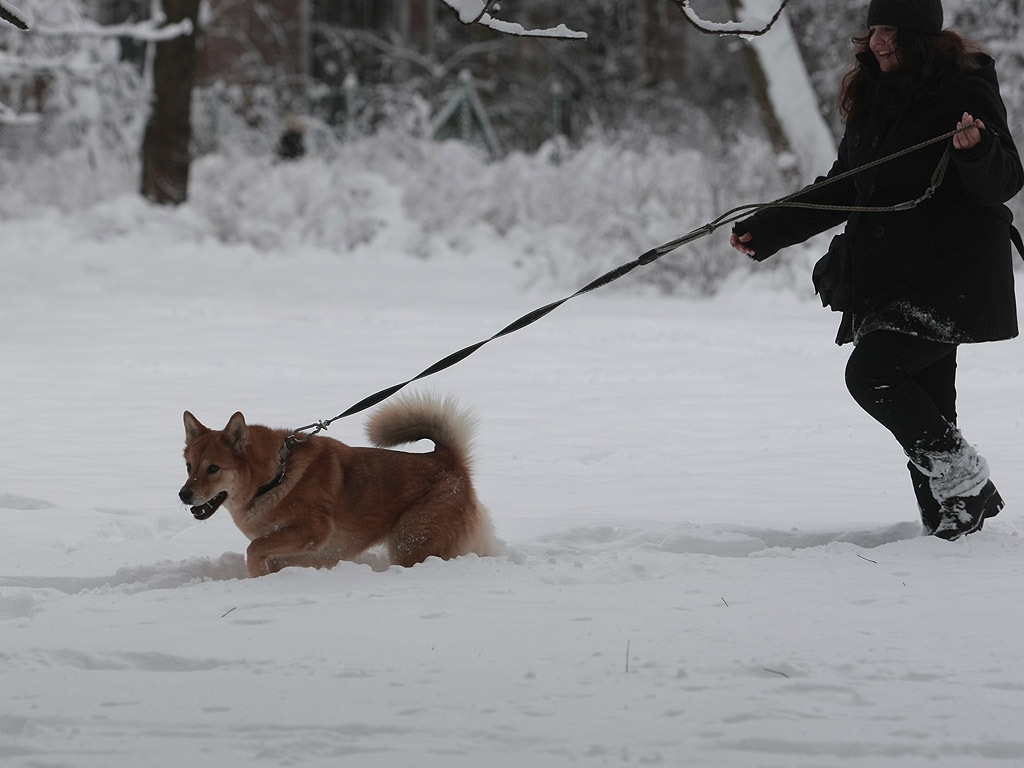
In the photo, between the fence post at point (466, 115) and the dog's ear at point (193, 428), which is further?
the fence post at point (466, 115)

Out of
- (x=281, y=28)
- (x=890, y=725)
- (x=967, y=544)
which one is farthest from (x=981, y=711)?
(x=281, y=28)

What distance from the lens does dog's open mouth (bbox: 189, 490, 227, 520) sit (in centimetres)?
382

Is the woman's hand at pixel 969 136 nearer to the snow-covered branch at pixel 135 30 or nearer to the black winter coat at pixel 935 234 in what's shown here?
the black winter coat at pixel 935 234

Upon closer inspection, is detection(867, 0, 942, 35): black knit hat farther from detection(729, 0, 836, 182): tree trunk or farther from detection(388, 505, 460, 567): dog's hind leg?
detection(729, 0, 836, 182): tree trunk

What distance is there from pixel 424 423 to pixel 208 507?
780mm

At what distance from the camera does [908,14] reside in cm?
374

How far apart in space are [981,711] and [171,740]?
1765 mm

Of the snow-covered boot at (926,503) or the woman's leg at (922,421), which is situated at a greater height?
the woman's leg at (922,421)

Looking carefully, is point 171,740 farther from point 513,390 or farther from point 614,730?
point 513,390

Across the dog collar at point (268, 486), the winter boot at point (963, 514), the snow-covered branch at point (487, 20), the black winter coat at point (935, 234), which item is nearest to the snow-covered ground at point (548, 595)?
the winter boot at point (963, 514)

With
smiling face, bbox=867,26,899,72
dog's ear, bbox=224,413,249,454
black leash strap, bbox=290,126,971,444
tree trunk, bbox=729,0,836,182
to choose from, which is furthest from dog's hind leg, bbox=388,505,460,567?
tree trunk, bbox=729,0,836,182

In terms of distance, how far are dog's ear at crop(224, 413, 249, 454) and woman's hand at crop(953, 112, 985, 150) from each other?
241cm

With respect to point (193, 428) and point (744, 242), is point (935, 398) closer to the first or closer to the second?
point (744, 242)

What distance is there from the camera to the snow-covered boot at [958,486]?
3.99 meters
